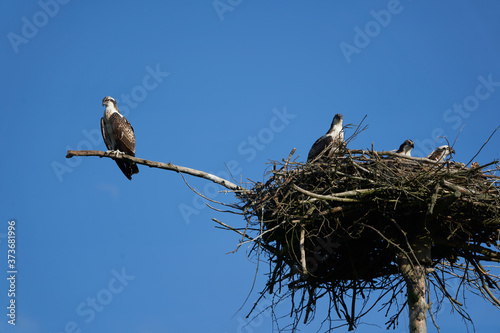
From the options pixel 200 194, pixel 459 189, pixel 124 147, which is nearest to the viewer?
pixel 459 189

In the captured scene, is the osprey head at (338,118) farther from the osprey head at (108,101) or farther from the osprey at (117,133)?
the osprey head at (108,101)

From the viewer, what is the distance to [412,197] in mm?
7652

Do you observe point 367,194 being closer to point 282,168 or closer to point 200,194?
point 282,168

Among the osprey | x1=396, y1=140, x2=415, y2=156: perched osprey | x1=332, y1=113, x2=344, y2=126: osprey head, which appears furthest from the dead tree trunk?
the osprey

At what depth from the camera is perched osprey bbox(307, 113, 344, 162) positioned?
9.63 metres

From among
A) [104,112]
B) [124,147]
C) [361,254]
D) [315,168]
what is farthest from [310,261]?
[104,112]

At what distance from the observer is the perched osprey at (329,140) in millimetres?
9634

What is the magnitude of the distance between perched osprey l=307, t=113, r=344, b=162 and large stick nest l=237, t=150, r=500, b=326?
1137mm

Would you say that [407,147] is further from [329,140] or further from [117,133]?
[117,133]

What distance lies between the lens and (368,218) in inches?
319

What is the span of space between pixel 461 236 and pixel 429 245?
1.84 ft

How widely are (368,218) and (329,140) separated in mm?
2185

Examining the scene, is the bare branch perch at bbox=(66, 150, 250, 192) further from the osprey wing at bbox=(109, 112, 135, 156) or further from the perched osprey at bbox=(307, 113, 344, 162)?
the osprey wing at bbox=(109, 112, 135, 156)

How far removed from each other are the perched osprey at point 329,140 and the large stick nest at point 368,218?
1137 mm
